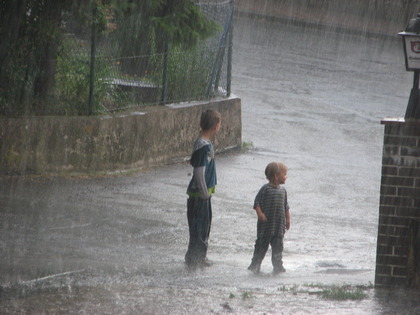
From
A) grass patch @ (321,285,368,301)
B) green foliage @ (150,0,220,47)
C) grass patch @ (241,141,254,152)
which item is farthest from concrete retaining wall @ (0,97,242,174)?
grass patch @ (321,285,368,301)

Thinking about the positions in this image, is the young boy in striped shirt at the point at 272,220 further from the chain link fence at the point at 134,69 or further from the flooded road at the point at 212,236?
the chain link fence at the point at 134,69

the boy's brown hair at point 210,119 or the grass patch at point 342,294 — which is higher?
the boy's brown hair at point 210,119

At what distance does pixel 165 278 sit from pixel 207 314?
1407 mm

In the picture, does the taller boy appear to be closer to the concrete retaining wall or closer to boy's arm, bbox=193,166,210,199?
boy's arm, bbox=193,166,210,199

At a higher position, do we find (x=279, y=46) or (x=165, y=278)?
(x=279, y=46)

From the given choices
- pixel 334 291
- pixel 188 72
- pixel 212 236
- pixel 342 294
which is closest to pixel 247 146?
pixel 188 72

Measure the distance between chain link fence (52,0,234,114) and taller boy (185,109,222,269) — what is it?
163 inches

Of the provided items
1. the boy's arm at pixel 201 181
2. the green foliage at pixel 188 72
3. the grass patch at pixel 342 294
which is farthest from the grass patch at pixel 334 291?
the green foliage at pixel 188 72

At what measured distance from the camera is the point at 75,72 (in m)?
12.6

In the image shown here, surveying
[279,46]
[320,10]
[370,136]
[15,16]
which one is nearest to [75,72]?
[15,16]

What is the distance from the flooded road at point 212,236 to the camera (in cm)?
678

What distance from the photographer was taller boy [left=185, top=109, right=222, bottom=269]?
8.17 m

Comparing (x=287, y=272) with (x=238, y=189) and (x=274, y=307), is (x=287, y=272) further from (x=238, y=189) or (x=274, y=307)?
(x=238, y=189)

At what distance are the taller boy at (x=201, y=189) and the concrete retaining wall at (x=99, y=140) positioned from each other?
3.47 meters
